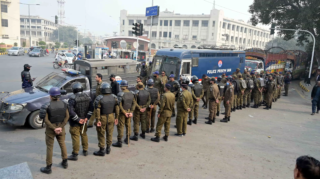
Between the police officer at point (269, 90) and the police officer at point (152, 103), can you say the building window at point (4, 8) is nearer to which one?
the police officer at point (152, 103)

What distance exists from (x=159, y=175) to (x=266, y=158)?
9.56 ft

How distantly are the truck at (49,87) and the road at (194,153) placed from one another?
0.45 metres

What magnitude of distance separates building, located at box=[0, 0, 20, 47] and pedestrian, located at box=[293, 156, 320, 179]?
63251mm

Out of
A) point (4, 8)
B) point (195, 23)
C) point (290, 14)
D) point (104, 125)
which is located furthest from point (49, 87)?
point (195, 23)

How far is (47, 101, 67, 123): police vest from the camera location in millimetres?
4332

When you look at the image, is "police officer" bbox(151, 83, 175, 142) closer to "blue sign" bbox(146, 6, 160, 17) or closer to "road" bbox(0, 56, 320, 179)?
"road" bbox(0, 56, 320, 179)

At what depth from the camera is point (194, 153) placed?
5.75 metres

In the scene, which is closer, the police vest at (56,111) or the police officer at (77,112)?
the police vest at (56,111)

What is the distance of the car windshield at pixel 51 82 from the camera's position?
23.8ft

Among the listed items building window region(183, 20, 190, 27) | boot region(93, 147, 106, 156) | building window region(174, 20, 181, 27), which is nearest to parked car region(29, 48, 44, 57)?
boot region(93, 147, 106, 156)

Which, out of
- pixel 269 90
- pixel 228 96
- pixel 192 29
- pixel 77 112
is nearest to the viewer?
pixel 77 112

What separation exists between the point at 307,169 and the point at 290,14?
26.5m

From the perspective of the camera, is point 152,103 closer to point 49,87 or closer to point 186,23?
point 49,87

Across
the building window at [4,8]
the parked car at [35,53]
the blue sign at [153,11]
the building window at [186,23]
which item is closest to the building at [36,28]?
the building window at [4,8]
